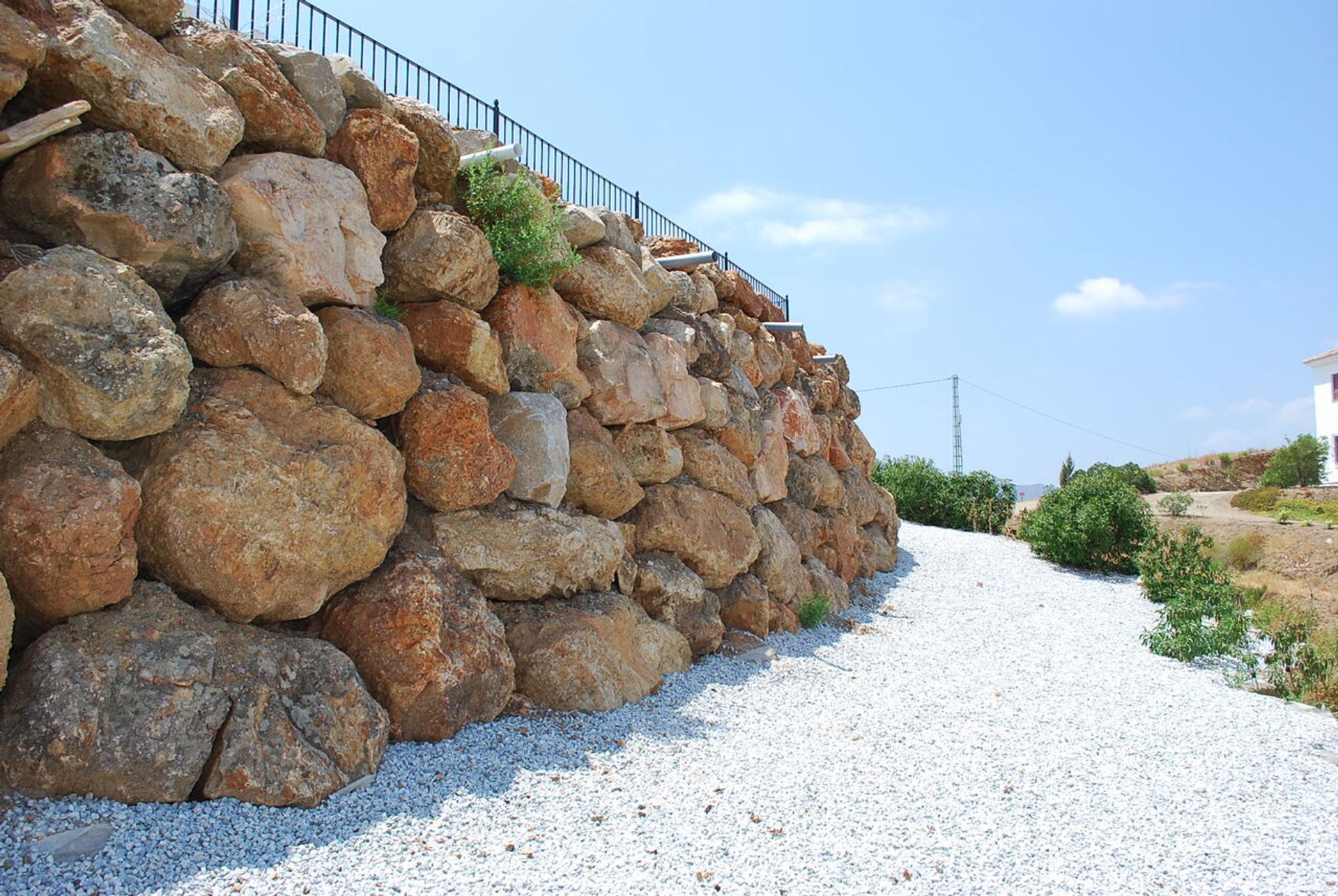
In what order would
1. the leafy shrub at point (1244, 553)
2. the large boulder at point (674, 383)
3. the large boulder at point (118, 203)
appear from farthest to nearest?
the leafy shrub at point (1244, 553) → the large boulder at point (674, 383) → the large boulder at point (118, 203)

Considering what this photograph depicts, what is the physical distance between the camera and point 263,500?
3748 millimetres

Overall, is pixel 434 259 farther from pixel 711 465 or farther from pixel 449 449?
pixel 711 465

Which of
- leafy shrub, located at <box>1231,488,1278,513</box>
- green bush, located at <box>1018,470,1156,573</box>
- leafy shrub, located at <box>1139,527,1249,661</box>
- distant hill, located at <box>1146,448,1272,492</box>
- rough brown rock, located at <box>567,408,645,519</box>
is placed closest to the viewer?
rough brown rock, located at <box>567,408,645,519</box>

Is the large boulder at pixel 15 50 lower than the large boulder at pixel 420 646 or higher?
higher

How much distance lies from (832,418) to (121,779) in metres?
9.98

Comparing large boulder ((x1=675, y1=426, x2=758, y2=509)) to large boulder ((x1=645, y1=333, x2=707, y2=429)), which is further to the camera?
large boulder ((x1=675, y1=426, x2=758, y2=509))

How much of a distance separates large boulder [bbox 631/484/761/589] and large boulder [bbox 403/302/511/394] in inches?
80.3

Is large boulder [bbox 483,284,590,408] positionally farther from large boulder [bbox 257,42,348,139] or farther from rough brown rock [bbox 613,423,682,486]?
large boulder [bbox 257,42,348,139]

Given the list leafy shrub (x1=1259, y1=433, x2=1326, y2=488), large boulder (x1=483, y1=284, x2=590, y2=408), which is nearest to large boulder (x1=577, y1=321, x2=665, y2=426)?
large boulder (x1=483, y1=284, x2=590, y2=408)

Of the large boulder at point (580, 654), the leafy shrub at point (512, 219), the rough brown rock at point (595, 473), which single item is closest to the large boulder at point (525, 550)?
the large boulder at point (580, 654)

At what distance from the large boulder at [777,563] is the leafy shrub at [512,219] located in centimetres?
351

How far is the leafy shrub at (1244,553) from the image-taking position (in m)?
13.6

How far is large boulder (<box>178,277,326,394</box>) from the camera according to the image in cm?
384

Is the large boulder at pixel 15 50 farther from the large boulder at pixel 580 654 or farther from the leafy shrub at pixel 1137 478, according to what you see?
the leafy shrub at pixel 1137 478
